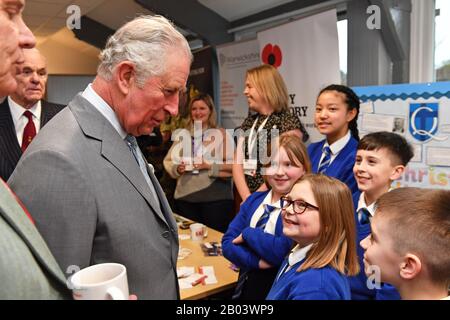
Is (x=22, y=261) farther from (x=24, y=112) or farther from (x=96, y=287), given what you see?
(x=24, y=112)

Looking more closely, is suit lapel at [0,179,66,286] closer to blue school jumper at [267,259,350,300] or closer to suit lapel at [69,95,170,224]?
suit lapel at [69,95,170,224]

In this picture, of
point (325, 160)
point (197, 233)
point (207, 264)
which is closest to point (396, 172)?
point (325, 160)

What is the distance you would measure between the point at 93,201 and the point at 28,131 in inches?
49.9

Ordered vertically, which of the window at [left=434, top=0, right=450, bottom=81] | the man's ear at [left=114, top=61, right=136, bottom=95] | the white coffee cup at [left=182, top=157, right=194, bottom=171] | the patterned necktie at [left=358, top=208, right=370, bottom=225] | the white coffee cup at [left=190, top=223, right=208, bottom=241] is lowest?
the white coffee cup at [left=190, top=223, right=208, bottom=241]

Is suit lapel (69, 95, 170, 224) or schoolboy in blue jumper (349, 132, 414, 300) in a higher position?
suit lapel (69, 95, 170, 224)

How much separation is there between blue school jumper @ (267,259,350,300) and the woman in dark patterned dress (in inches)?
48.5

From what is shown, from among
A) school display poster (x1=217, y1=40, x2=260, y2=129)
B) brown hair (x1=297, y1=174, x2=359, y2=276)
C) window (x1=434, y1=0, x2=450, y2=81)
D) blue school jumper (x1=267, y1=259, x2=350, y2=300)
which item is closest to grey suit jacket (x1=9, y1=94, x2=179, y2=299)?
blue school jumper (x1=267, y1=259, x2=350, y2=300)

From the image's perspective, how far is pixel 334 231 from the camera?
4.31 feet

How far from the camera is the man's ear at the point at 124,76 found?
1.00m

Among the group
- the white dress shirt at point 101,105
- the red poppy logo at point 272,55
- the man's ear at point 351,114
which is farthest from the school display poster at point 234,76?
the white dress shirt at point 101,105

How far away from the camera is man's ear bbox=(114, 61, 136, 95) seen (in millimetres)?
996

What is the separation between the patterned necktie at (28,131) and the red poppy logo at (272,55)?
2.29m

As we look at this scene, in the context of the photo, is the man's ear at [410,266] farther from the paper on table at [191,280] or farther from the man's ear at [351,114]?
the man's ear at [351,114]

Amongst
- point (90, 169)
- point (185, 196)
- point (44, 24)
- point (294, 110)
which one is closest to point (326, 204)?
point (90, 169)
